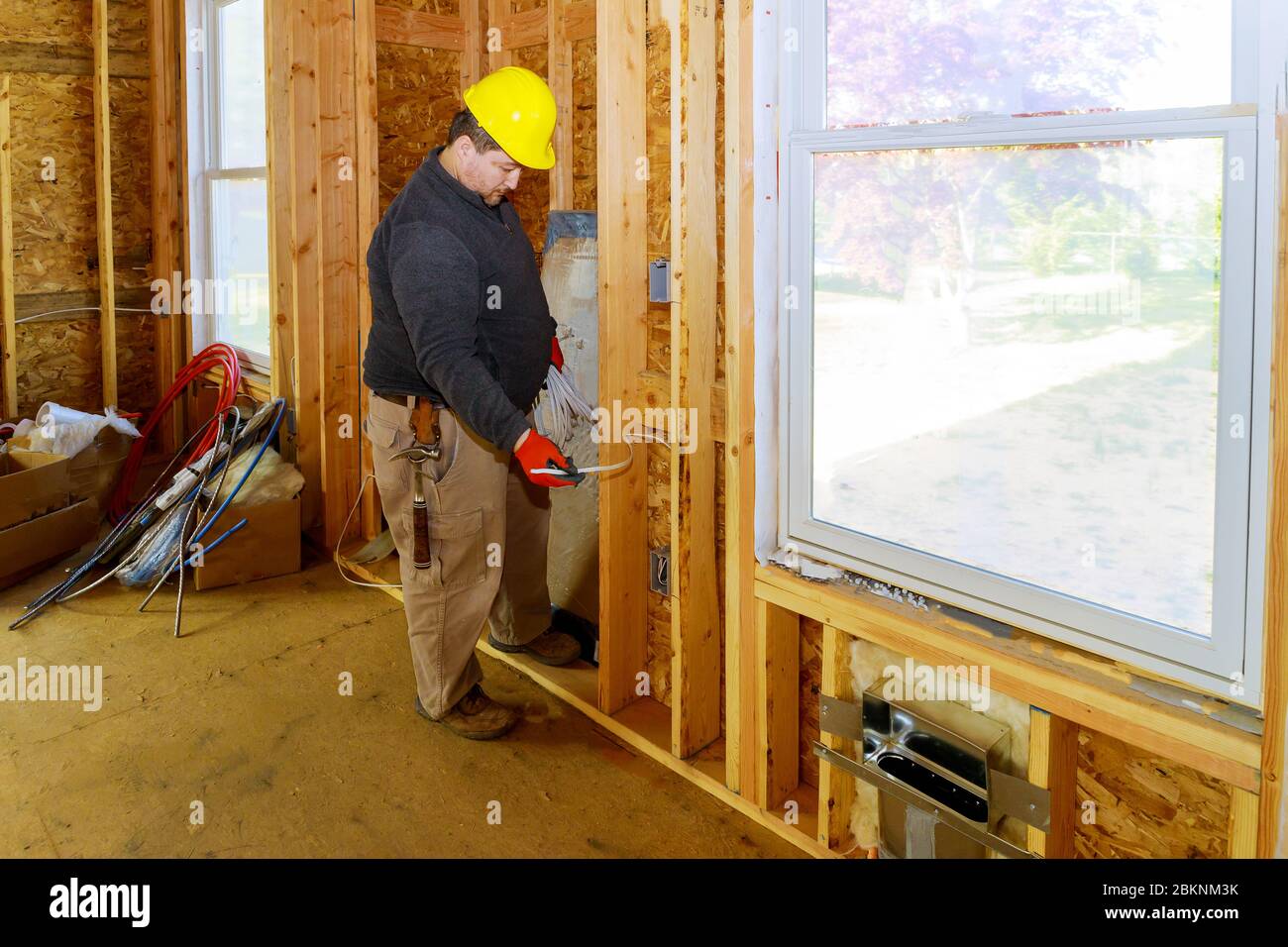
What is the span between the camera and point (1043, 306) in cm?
164

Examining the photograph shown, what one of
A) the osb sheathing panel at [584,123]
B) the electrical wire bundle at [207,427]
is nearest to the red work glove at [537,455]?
the osb sheathing panel at [584,123]

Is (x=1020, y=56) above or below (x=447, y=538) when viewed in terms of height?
above

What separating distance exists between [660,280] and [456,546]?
0.85 m

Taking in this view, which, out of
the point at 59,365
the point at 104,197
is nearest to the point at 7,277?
the point at 59,365

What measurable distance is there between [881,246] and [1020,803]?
1043 mm

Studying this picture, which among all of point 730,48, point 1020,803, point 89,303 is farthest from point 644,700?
point 89,303

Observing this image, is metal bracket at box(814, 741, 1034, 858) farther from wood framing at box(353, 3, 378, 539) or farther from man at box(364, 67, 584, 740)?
wood framing at box(353, 3, 378, 539)

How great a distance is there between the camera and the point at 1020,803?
179 centimetres

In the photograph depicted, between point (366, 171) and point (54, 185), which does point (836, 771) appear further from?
point (54, 185)

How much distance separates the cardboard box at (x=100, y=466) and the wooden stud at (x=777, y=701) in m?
3.20

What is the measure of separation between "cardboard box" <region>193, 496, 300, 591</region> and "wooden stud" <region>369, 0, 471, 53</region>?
1799mm

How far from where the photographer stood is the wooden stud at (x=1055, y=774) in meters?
1.73

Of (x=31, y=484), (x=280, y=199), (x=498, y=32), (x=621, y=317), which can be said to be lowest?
(x=31, y=484)

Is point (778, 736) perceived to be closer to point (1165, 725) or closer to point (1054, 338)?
point (1165, 725)
